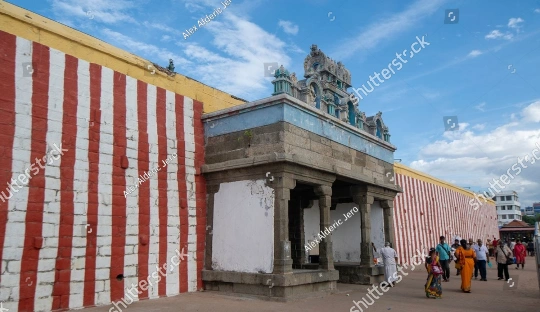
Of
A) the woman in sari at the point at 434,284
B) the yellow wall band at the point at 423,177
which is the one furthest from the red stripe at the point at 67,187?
the yellow wall band at the point at 423,177

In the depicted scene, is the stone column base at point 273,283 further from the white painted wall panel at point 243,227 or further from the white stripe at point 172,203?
the white stripe at point 172,203

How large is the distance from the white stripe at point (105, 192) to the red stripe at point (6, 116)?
1.52m

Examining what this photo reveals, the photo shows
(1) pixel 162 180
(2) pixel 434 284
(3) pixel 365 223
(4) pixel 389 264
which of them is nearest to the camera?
(1) pixel 162 180

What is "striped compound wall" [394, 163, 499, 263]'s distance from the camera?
19531 millimetres

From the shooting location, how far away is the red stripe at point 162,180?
8883 millimetres

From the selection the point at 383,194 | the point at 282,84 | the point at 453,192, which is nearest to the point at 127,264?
the point at 282,84

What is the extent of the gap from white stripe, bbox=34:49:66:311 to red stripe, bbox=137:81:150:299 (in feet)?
5.56

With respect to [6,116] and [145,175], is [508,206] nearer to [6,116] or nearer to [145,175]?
[145,175]

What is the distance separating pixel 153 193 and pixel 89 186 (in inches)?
57.4

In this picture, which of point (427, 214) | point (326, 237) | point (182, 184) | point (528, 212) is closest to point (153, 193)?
point (182, 184)

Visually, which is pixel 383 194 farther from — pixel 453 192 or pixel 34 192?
pixel 453 192

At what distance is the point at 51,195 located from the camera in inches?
285

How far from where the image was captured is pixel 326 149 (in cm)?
1036

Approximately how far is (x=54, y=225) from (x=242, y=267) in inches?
151
